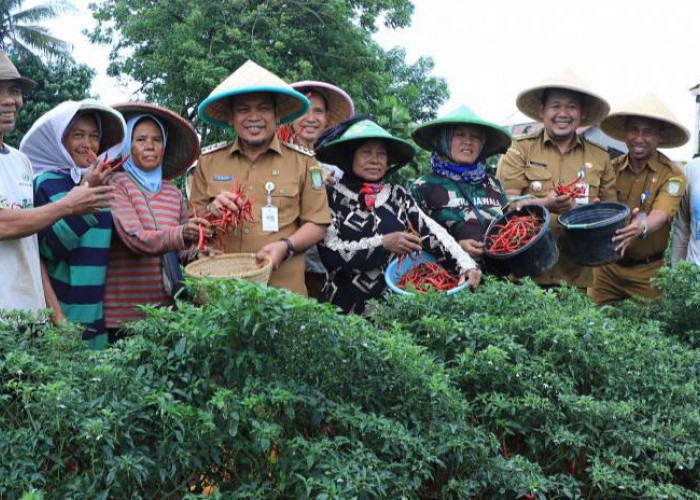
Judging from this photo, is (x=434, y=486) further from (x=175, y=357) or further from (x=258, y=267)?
(x=258, y=267)

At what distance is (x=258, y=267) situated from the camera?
163 inches

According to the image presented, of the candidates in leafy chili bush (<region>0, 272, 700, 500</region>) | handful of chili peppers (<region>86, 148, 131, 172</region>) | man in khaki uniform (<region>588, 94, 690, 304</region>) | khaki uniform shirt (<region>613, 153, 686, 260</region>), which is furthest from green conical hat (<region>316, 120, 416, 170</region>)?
khaki uniform shirt (<region>613, 153, 686, 260</region>)

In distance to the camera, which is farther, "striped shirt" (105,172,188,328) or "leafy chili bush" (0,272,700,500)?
"striped shirt" (105,172,188,328)

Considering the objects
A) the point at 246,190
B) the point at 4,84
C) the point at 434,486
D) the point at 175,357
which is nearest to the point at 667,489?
the point at 434,486

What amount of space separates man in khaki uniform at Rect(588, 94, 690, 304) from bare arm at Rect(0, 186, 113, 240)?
3482mm

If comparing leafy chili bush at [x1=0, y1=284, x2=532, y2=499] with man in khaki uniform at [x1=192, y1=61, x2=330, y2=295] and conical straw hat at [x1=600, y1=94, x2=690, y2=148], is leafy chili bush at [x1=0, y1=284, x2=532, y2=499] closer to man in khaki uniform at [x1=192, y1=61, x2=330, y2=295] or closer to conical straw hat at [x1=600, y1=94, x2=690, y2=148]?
man in khaki uniform at [x1=192, y1=61, x2=330, y2=295]

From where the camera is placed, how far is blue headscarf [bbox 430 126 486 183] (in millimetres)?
5195

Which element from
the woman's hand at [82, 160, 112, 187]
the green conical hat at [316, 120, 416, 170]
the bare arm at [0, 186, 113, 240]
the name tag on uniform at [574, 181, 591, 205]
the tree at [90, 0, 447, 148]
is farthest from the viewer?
the tree at [90, 0, 447, 148]

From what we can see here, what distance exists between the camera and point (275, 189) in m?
4.67

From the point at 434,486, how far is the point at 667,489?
0.83 meters

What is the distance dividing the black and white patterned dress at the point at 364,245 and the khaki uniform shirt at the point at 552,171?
3.27 ft

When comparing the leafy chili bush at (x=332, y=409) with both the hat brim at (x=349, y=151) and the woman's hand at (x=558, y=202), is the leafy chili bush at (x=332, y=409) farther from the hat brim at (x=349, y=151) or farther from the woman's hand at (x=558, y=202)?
the woman's hand at (x=558, y=202)

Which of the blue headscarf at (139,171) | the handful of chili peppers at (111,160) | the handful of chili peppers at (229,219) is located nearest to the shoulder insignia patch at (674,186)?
the handful of chili peppers at (229,219)

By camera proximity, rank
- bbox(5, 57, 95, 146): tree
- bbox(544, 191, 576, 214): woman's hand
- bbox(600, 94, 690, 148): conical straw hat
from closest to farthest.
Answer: bbox(544, 191, 576, 214): woman's hand → bbox(600, 94, 690, 148): conical straw hat → bbox(5, 57, 95, 146): tree
